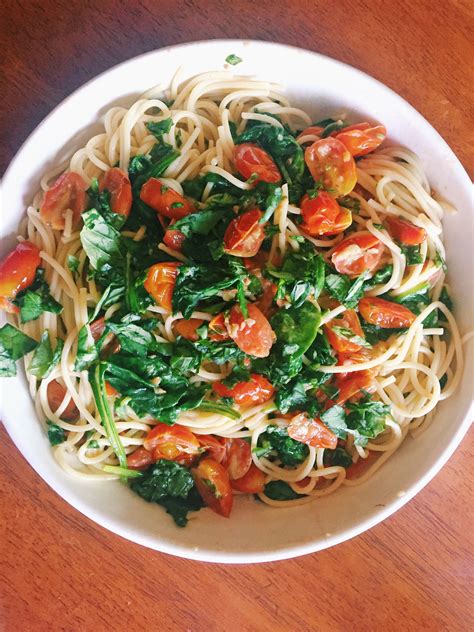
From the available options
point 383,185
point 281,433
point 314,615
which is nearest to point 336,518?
point 281,433

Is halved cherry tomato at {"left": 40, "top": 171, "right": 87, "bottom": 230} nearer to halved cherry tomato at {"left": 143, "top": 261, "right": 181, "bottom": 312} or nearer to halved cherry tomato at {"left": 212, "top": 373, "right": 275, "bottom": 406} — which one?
halved cherry tomato at {"left": 143, "top": 261, "right": 181, "bottom": 312}

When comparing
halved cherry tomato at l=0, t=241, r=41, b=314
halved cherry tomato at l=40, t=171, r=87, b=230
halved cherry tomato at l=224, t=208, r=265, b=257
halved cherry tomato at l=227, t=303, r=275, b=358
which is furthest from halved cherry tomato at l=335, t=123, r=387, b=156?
halved cherry tomato at l=0, t=241, r=41, b=314

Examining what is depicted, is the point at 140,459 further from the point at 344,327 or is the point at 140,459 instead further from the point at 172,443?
the point at 344,327

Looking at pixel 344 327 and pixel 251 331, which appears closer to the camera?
pixel 251 331

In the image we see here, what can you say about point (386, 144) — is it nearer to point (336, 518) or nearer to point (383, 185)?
point (383, 185)

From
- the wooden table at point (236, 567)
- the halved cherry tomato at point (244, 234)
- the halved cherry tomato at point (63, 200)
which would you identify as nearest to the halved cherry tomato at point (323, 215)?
the halved cherry tomato at point (244, 234)

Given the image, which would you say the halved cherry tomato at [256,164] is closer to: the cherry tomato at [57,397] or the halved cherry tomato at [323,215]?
the halved cherry tomato at [323,215]

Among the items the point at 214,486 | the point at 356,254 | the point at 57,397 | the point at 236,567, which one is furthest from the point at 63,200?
the point at 236,567
